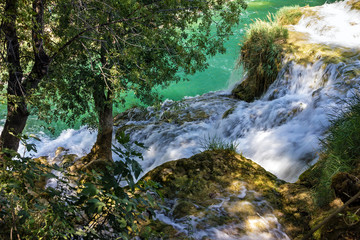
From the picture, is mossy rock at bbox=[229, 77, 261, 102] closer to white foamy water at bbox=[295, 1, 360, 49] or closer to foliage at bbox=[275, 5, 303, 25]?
white foamy water at bbox=[295, 1, 360, 49]

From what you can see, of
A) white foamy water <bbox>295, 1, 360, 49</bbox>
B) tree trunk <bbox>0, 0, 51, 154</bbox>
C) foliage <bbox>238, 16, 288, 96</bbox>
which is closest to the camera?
tree trunk <bbox>0, 0, 51, 154</bbox>

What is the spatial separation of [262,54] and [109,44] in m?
5.51

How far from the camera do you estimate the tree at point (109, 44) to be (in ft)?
17.9

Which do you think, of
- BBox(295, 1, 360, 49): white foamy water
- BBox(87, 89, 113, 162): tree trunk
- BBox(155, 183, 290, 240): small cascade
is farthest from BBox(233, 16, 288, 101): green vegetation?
BBox(155, 183, 290, 240): small cascade

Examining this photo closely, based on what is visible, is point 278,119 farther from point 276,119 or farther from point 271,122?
point 271,122

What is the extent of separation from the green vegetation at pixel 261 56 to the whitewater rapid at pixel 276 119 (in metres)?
0.40

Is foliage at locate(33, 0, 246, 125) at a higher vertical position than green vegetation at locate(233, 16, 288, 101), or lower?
lower

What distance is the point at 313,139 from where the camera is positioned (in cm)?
584

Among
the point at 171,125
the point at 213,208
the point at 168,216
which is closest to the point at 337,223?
the point at 213,208

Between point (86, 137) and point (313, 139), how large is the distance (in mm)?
8782

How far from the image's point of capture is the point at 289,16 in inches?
495

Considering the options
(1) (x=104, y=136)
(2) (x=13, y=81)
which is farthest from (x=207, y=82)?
(2) (x=13, y=81)

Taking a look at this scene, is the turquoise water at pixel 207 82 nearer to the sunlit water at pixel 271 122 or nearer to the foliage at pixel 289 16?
the sunlit water at pixel 271 122

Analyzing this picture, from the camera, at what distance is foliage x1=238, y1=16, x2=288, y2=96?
9.60m
